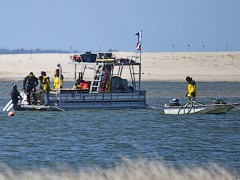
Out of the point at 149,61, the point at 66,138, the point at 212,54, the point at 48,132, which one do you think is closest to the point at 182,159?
the point at 66,138

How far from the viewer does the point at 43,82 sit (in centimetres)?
3244

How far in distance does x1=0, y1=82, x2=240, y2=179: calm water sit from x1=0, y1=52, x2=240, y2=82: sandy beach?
3935 cm

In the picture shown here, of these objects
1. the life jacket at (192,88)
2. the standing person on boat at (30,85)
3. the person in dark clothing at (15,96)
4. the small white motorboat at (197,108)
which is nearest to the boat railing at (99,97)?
the standing person on boat at (30,85)

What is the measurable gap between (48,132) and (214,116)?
24.8ft

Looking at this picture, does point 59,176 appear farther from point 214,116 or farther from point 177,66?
point 177,66

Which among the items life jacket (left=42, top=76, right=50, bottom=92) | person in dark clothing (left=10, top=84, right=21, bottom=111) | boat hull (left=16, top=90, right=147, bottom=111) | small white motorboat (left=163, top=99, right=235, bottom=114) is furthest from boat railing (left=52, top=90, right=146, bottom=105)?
small white motorboat (left=163, top=99, right=235, bottom=114)

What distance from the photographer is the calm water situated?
17969 mm

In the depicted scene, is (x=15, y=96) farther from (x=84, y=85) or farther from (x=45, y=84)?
(x=84, y=85)

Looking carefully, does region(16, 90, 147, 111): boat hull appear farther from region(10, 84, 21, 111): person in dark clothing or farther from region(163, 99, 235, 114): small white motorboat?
region(163, 99, 235, 114): small white motorboat

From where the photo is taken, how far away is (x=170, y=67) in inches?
3620

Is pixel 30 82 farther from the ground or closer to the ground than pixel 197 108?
farther from the ground

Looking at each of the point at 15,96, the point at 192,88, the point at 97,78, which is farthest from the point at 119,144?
the point at 97,78

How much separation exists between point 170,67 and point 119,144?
67801 millimetres

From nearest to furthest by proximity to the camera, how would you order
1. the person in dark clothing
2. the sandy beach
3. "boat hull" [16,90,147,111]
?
the person in dark clothing
"boat hull" [16,90,147,111]
the sandy beach
